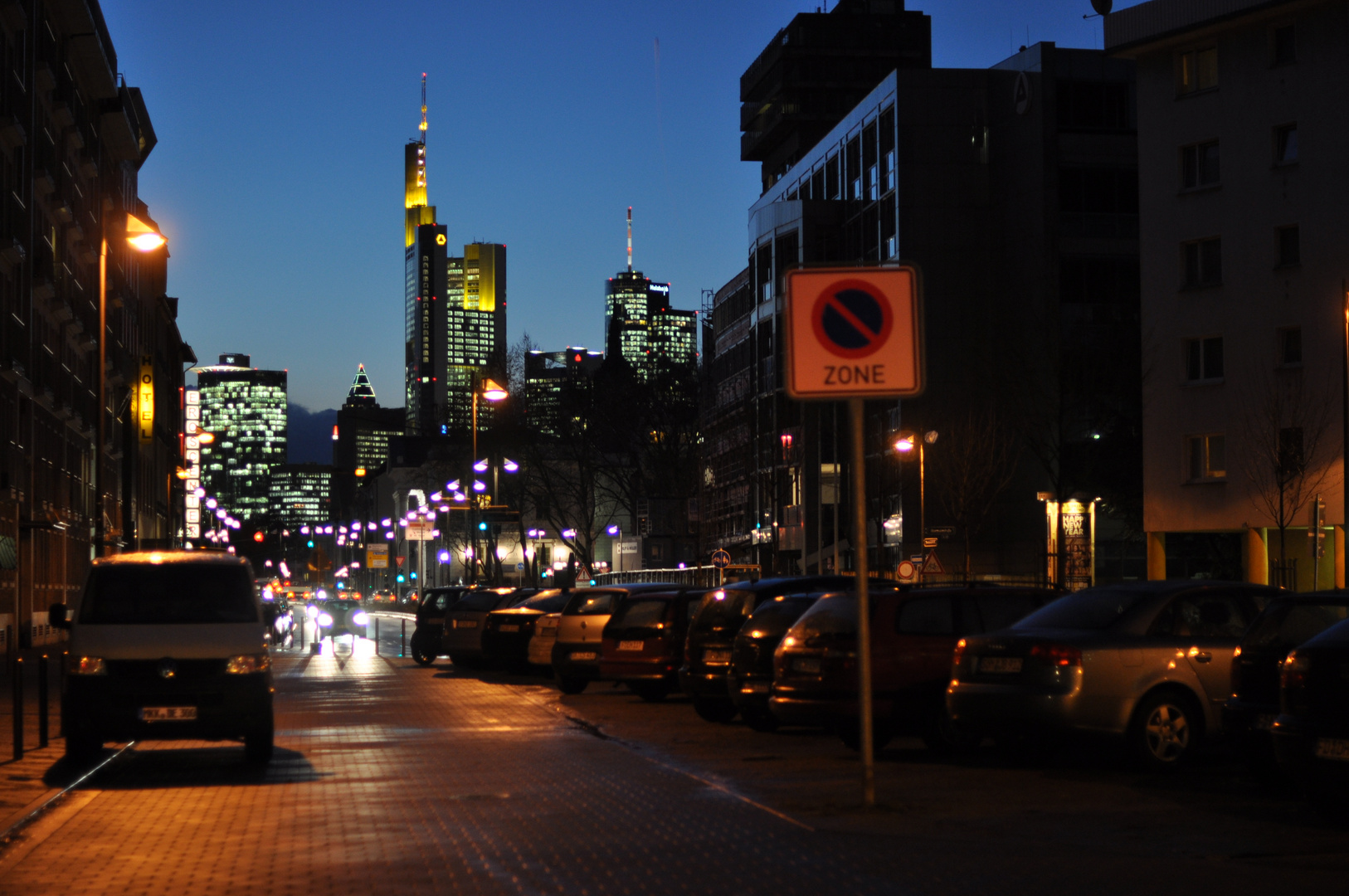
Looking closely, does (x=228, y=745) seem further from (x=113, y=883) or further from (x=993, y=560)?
(x=993, y=560)

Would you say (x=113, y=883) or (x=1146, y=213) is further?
(x=1146, y=213)

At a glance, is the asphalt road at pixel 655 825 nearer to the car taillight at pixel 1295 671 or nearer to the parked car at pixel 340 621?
the car taillight at pixel 1295 671

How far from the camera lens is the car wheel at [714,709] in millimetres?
18828

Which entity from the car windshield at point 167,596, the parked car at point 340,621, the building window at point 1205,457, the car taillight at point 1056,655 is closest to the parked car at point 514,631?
the car windshield at point 167,596

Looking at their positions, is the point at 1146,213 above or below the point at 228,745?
above

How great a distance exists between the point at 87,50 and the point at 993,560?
37483 millimetres

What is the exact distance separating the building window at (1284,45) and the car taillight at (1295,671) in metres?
39.2

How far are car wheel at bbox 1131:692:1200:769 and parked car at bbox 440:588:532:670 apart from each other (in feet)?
67.4

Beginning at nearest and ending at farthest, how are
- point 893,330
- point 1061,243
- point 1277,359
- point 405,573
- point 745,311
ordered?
1. point 893,330
2. point 1277,359
3. point 1061,243
4. point 745,311
5. point 405,573

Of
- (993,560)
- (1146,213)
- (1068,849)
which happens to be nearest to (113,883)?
(1068,849)

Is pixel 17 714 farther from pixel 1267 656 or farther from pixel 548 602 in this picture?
pixel 548 602

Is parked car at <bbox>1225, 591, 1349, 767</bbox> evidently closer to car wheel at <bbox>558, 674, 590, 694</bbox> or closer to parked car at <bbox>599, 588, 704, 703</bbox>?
parked car at <bbox>599, 588, 704, 703</bbox>

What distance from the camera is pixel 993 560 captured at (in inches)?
2517

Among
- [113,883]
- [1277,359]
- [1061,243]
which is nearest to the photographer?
[113,883]
